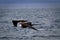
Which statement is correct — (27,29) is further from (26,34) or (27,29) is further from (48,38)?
(48,38)

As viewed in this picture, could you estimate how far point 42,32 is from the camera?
1034 inches

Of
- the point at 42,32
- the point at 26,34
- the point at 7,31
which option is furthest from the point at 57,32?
the point at 7,31

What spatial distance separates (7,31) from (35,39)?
528 cm

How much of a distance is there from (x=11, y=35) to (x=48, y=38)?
12.8 feet

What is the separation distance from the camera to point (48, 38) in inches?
898

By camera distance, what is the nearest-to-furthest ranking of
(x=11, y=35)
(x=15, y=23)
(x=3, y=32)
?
(x=11, y=35)
(x=3, y=32)
(x=15, y=23)

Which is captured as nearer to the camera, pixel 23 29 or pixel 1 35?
pixel 1 35

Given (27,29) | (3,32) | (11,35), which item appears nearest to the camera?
(11,35)

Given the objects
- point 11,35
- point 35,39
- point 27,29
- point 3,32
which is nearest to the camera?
point 35,39

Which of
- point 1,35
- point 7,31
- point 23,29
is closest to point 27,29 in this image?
point 23,29

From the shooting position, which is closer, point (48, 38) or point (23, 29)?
point (48, 38)

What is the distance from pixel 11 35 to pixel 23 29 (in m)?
3.56

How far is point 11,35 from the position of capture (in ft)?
81.2

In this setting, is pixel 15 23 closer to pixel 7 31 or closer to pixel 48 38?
pixel 7 31
